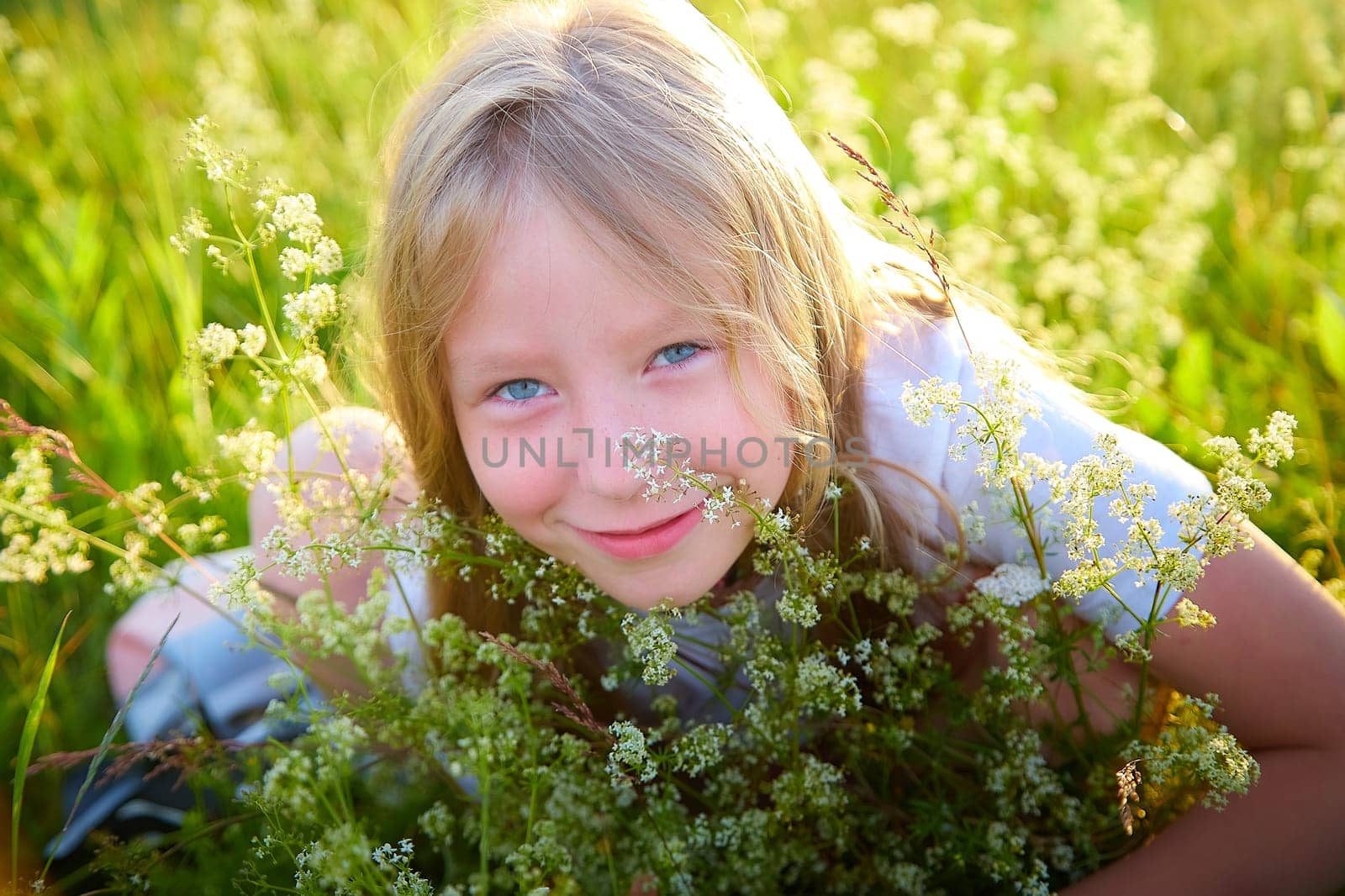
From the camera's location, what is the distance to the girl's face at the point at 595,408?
5.16 ft

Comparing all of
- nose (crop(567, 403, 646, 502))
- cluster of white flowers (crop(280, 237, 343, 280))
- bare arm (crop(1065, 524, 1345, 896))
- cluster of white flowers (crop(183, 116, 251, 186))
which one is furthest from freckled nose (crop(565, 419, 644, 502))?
bare arm (crop(1065, 524, 1345, 896))

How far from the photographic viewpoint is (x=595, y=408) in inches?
62.6

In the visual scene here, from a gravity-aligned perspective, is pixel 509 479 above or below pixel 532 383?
below

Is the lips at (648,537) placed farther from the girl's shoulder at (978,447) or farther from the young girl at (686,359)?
the girl's shoulder at (978,447)

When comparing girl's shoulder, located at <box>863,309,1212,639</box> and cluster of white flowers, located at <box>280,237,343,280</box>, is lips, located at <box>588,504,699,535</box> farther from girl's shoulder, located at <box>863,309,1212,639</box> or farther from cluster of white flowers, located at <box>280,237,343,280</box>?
cluster of white flowers, located at <box>280,237,343,280</box>

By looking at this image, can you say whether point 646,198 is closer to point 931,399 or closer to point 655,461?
point 655,461

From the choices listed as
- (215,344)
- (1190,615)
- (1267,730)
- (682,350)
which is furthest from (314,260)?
(1267,730)

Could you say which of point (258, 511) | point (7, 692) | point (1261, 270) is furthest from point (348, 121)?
point (1261, 270)

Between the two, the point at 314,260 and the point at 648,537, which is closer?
the point at 314,260

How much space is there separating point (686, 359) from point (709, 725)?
609 millimetres

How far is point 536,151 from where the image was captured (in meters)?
1.63

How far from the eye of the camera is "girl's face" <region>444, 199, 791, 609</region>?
157cm

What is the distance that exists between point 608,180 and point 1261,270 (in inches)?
86.8

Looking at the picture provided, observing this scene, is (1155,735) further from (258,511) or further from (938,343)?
(258,511)
